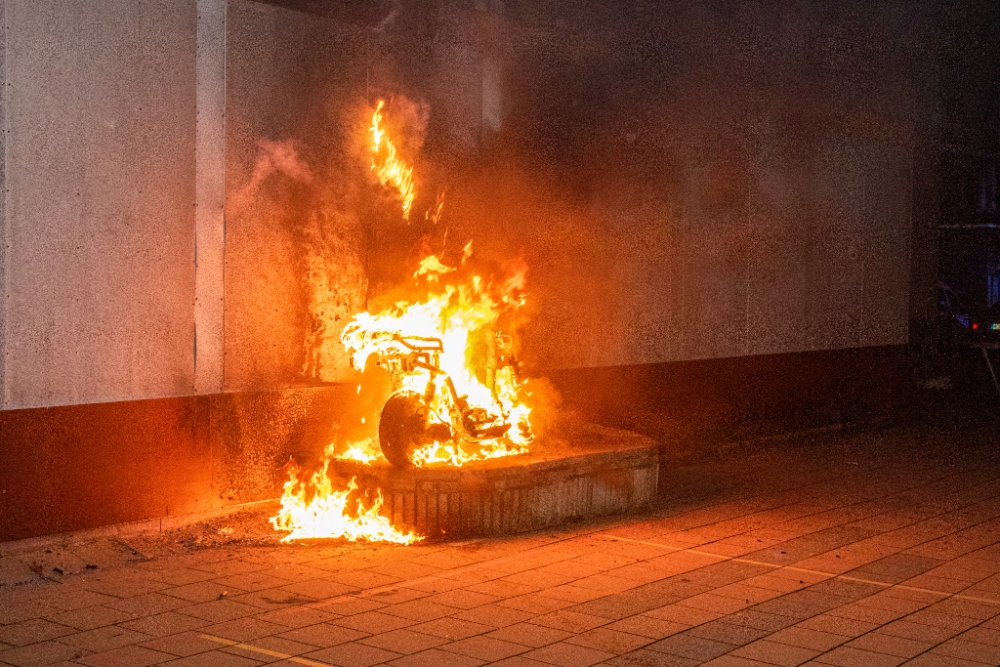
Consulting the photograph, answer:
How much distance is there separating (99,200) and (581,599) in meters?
4.50

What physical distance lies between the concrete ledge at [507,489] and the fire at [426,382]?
0.47ft

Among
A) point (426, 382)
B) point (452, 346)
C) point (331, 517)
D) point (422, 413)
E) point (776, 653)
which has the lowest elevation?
point (776, 653)

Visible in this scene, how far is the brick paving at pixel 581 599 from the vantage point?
6168 millimetres

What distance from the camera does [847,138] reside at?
16.5 metres

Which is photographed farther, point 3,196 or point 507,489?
point 507,489

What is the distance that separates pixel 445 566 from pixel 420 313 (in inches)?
115

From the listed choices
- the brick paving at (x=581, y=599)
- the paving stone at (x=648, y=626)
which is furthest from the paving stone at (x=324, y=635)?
the paving stone at (x=648, y=626)

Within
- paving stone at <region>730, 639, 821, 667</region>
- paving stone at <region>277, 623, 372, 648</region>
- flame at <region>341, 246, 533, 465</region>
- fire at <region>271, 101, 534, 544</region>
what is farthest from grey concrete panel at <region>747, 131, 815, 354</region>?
paving stone at <region>277, 623, 372, 648</region>

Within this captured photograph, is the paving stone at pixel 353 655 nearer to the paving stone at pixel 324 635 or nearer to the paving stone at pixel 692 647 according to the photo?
the paving stone at pixel 324 635

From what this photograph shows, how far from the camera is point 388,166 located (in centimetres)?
1045

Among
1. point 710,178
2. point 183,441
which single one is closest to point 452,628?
point 183,441

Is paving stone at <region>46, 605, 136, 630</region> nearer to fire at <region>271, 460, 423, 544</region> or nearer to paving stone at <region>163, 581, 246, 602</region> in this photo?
paving stone at <region>163, 581, 246, 602</region>

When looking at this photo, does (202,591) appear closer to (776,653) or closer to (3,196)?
(3,196)

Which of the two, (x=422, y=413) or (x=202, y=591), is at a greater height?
(x=422, y=413)
